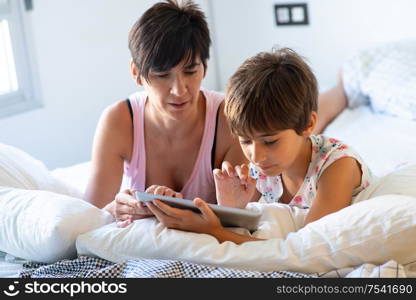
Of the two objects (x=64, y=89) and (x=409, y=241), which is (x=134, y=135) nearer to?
(x=409, y=241)

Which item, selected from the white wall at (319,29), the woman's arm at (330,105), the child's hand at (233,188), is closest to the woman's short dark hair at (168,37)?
the child's hand at (233,188)

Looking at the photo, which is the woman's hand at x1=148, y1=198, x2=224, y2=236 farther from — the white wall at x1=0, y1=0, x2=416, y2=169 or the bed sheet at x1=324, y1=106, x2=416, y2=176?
the white wall at x1=0, y1=0, x2=416, y2=169

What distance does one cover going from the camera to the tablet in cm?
143

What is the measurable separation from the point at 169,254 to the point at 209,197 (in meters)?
0.48

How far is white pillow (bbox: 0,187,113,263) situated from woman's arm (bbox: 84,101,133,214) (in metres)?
0.24

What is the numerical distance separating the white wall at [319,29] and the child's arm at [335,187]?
4.99 feet

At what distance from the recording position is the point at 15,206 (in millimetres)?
1624

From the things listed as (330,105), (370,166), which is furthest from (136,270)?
(330,105)

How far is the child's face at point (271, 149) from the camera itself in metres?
1.50

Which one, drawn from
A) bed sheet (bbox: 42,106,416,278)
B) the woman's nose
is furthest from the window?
the woman's nose

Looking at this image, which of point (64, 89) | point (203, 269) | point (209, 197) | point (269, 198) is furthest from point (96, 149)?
point (64, 89)

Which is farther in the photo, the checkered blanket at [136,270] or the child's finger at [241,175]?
the child's finger at [241,175]

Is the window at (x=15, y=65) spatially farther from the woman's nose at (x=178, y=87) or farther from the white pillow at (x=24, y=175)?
the woman's nose at (x=178, y=87)

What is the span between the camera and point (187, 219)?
1.47 meters
